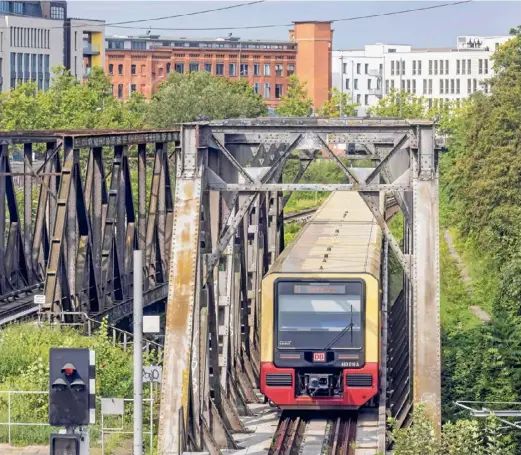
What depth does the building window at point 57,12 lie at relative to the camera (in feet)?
384

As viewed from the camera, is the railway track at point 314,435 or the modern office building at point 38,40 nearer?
the railway track at point 314,435

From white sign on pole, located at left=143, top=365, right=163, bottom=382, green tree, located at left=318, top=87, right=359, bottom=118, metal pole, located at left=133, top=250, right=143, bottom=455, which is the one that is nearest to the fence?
white sign on pole, located at left=143, top=365, right=163, bottom=382

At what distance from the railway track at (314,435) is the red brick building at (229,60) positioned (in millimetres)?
113671

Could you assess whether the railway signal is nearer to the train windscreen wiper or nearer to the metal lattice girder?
the metal lattice girder

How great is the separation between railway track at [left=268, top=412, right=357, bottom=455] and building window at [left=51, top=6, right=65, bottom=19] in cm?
9683

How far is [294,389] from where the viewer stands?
23.0 meters

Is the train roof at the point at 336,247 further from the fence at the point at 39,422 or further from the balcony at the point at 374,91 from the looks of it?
the balcony at the point at 374,91

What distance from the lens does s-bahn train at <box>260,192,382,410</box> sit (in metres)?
22.5

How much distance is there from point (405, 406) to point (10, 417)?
5.93 metres

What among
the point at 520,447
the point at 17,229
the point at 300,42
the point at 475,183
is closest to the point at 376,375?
the point at 520,447

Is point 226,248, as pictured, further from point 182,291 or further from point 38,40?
point 38,40

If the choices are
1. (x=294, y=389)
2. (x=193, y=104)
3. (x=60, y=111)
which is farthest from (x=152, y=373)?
(x=193, y=104)

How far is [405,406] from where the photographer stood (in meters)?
21.8

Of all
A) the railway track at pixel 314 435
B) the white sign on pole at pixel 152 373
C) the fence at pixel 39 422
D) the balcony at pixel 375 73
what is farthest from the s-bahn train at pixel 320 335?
the balcony at pixel 375 73
